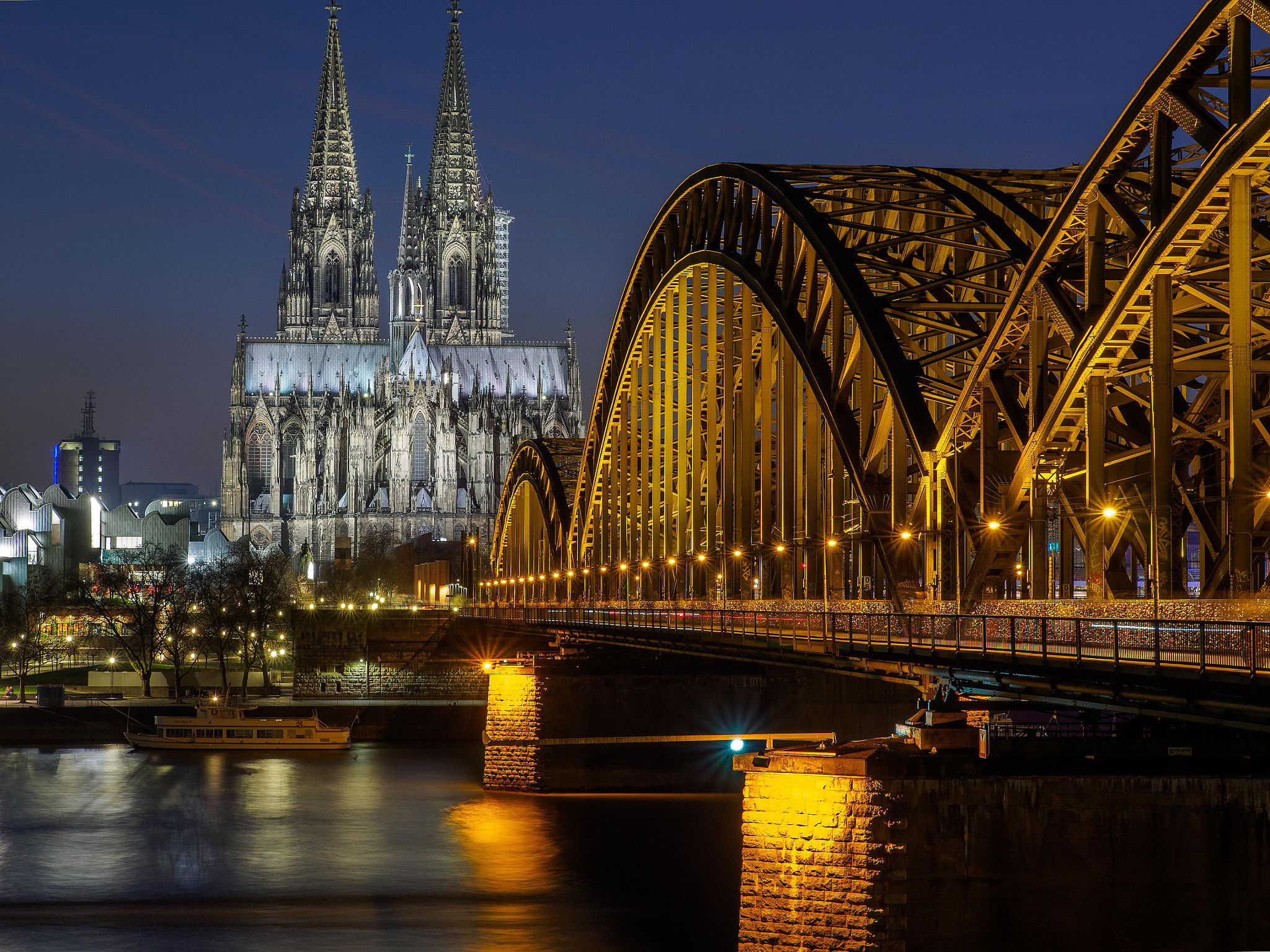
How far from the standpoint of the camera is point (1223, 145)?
21.4 metres

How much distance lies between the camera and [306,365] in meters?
192

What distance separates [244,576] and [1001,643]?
325ft

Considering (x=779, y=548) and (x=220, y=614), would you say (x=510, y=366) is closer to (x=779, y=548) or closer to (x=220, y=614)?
(x=220, y=614)

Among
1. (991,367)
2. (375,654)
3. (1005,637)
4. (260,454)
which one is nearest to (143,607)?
(375,654)

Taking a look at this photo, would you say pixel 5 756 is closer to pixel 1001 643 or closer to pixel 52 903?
pixel 52 903

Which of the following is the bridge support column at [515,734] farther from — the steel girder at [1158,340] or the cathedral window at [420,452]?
the cathedral window at [420,452]

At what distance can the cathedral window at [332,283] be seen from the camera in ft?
650

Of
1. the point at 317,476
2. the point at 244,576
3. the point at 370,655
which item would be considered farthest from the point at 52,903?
the point at 317,476

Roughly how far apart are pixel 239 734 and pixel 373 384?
367 ft

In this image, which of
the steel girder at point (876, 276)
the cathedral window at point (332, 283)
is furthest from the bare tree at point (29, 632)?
the cathedral window at point (332, 283)

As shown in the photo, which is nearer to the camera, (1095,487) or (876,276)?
(1095,487)

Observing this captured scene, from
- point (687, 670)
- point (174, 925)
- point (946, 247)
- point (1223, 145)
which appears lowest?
point (174, 925)

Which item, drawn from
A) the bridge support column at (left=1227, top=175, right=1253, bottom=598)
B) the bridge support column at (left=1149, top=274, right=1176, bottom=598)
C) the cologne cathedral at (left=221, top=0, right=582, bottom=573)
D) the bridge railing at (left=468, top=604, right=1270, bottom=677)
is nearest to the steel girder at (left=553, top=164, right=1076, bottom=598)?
the bridge railing at (left=468, top=604, right=1270, bottom=677)

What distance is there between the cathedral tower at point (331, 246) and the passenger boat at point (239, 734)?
390 feet
